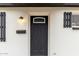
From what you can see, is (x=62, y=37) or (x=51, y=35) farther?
(x=51, y=35)

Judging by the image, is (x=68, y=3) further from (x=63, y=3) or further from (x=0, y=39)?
(x=0, y=39)

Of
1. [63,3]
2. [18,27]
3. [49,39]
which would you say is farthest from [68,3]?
[18,27]

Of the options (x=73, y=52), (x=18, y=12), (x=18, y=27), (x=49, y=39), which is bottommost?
(x=73, y=52)

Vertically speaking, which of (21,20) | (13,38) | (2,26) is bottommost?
(13,38)

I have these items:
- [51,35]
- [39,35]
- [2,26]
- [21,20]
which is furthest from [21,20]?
[51,35]

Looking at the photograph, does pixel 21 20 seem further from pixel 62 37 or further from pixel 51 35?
pixel 62 37

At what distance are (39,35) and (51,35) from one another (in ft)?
1.21

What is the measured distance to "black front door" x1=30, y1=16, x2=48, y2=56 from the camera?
5.06 m

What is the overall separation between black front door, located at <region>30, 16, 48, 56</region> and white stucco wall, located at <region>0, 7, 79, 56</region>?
0.18 meters

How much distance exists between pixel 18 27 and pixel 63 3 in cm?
153

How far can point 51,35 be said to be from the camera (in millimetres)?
5004

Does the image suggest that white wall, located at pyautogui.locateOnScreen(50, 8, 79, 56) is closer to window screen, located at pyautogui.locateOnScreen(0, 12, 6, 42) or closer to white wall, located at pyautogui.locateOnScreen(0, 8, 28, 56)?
white wall, located at pyautogui.locateOnScreen(0, 8, 28, 56)

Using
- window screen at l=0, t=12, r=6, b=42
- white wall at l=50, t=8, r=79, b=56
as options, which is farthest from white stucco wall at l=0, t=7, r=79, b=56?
window screen at l=0, t=12, r=6, b=42

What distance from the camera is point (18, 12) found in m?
4.82
